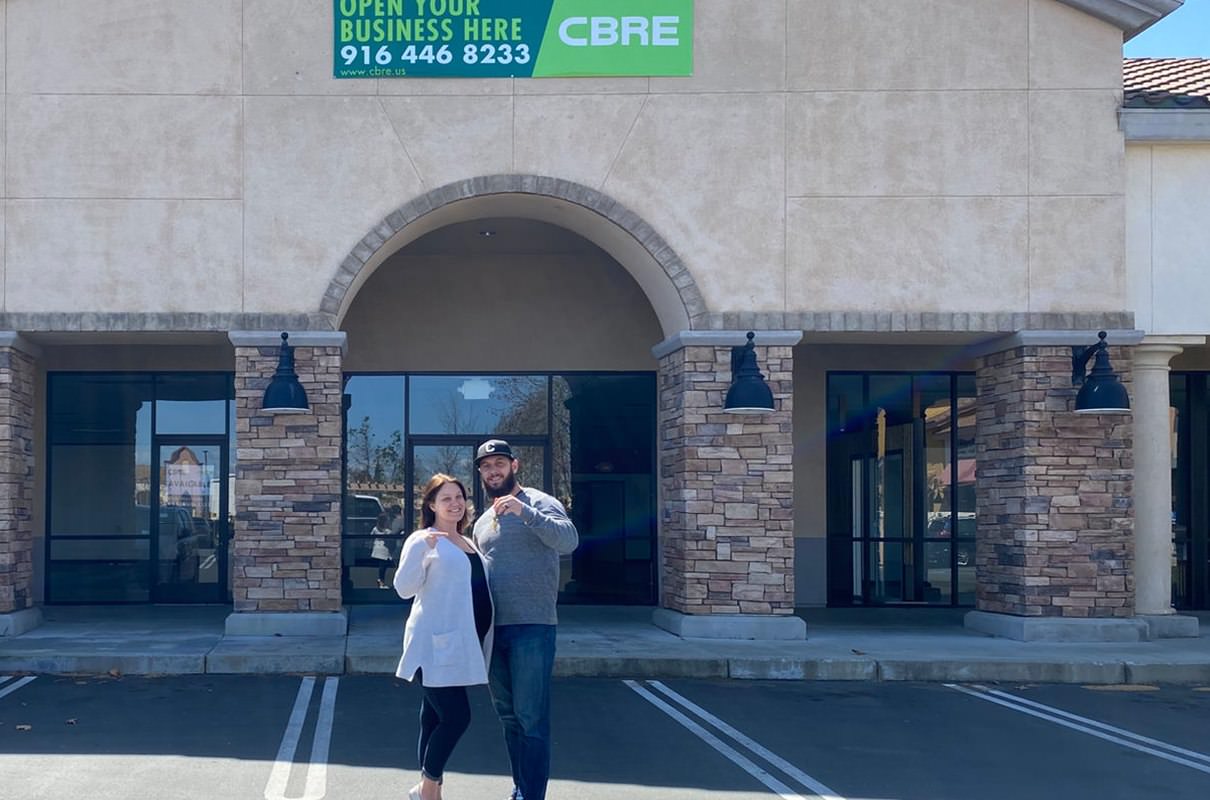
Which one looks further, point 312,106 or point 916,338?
point 916,338

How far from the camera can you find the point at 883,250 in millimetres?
14781

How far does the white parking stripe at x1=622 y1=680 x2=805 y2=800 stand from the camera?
8164 millimetres

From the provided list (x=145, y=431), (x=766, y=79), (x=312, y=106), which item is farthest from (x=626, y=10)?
(x=145, y=431)

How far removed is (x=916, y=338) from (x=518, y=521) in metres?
9.51

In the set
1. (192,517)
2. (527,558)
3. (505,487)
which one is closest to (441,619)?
(527,558)

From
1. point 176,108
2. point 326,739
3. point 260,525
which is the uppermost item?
point 176,108

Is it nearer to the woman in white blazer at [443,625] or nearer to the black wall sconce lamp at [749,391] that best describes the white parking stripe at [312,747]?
the woman in white blazer at [443,625]

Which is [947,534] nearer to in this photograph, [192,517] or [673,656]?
[673,656]

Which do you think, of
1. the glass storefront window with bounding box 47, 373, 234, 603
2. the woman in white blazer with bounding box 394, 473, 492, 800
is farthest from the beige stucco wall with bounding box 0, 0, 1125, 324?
the woman in white blazer with bounding box 394, 473, 492, 800

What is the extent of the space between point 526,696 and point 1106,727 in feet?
19.0

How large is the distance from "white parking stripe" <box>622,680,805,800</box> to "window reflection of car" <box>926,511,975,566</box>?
7633 mm

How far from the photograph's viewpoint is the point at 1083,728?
34.6ft

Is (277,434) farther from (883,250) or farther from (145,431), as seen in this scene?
(883,250)

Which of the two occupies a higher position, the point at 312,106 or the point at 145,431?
the point at 312,106
